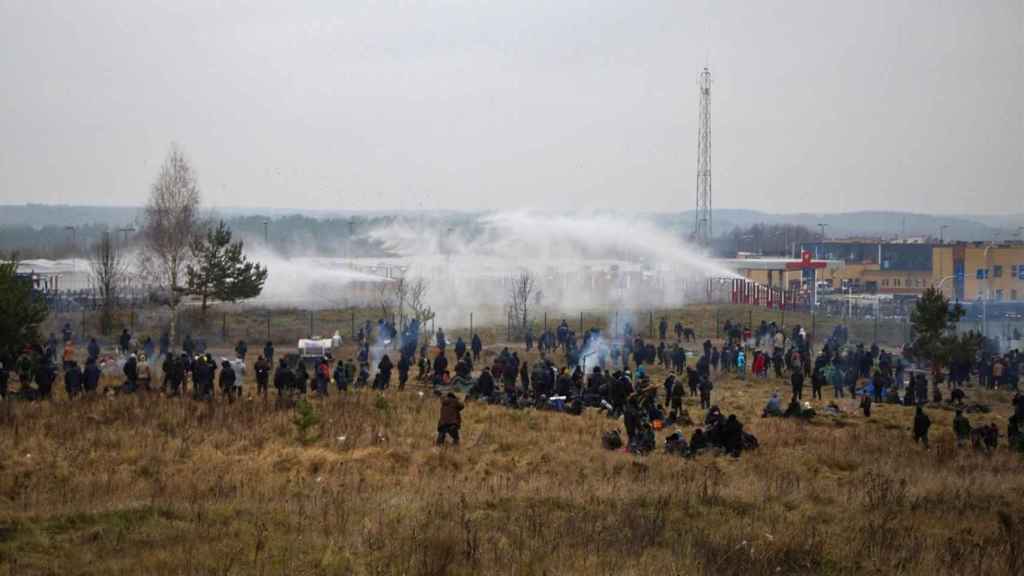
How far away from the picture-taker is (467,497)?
15281mm

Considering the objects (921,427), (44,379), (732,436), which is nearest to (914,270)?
(921,427)

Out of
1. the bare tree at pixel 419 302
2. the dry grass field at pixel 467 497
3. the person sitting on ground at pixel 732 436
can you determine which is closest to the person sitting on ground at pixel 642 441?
the dry grass field at pixel 467 497

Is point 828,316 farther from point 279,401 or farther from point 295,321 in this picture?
point 279,401

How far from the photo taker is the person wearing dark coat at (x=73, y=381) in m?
24.8

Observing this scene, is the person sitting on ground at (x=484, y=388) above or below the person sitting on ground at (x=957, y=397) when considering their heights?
above

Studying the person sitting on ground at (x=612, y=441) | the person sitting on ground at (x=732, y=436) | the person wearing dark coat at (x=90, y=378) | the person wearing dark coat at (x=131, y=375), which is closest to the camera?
the person sitting on ground at (x=732, y=436)

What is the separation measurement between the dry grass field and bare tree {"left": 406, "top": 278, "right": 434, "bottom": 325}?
60.7ft

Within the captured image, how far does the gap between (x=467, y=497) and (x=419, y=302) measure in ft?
115

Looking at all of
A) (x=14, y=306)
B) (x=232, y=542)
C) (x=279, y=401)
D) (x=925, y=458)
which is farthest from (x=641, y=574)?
(x=14, y=306)

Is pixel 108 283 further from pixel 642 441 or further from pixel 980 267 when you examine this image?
pixel 980 267

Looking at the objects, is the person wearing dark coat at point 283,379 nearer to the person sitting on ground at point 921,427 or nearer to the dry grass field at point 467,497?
the dry grass field at point 467,497

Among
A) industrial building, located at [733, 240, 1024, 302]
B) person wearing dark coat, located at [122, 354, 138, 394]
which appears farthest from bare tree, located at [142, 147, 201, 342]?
industrial building, located at [733, 240, 1024, 302]

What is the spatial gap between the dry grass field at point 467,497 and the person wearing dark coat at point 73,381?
1.00m

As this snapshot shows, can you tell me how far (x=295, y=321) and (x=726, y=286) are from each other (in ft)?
105
